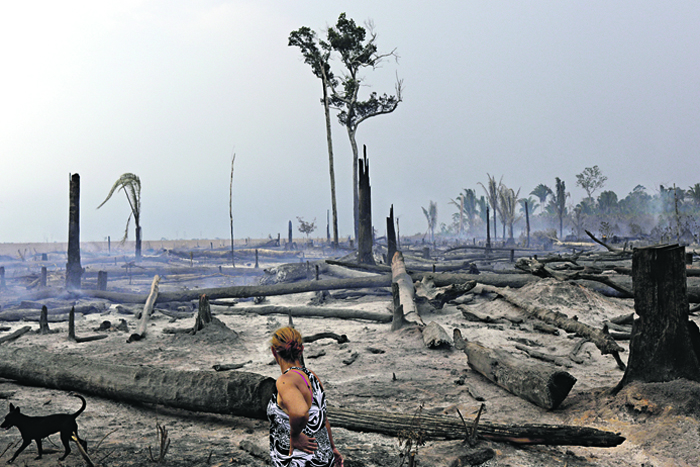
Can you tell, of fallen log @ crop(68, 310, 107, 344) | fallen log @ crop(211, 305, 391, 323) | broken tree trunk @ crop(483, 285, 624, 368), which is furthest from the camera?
fallen log @ crop(211, 305, 391, 323)

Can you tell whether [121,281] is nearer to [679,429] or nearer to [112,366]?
[112,366]

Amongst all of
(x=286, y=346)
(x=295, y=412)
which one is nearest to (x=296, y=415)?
(x=295, y=412)

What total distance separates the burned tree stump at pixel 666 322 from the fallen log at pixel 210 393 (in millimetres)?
1003

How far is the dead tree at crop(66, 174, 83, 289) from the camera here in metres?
15.5

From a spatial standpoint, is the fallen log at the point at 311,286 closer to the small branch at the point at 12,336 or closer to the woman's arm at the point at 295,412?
the small branch at the point at 12,336

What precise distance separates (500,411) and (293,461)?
3162 mm

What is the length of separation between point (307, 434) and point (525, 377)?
3.42 meters

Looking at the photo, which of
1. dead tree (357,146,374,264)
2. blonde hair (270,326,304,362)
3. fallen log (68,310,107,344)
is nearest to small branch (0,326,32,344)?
fallen log (68,310,107,344)

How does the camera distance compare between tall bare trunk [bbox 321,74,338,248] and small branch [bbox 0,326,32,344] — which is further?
tall bare trunk [bbox 321,74,338,248]

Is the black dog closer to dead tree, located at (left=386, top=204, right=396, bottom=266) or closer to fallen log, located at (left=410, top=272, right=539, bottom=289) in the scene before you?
fallen log, located at (left=410, top=272, right=539, bottom=289)

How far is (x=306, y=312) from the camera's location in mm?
11438

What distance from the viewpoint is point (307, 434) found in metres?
2.19

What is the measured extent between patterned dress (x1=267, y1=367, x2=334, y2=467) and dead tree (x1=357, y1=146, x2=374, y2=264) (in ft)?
46.5

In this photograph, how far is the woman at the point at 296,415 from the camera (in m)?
2.10
